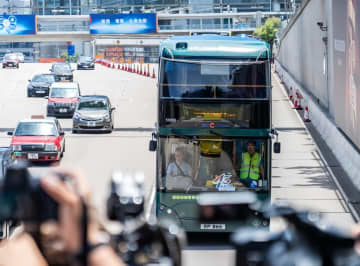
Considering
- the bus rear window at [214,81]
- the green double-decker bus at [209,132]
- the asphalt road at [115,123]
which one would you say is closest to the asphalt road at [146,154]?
the asphalt road at [115,123]

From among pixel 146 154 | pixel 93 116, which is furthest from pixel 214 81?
pixel 93 116

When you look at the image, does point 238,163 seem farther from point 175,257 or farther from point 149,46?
point 149,46

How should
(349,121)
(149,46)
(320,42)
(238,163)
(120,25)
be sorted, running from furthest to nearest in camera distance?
(149,46) < (120,25) < (320,42) < (349,121) < (238,163)

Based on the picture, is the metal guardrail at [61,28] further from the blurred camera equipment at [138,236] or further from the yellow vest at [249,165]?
the blurred camera equipment at [138,236]

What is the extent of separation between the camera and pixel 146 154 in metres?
30.3

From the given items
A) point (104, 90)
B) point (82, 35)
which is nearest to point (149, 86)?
point (104, 90)

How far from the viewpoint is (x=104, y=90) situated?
6556 cm

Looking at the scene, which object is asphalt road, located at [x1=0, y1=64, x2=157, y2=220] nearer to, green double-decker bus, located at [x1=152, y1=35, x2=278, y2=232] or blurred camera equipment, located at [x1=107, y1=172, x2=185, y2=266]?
blurred camera equipment, located at [x1=107, y1=172, x2=185, y2=266]

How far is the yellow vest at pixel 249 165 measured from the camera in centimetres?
1541

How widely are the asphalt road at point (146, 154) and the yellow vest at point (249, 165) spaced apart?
1360 millimetres

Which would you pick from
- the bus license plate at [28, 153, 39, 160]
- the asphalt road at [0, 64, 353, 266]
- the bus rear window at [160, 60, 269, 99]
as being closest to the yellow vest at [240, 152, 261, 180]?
the bus rear window at [160, 60, 269, 99]

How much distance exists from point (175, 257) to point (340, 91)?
2567 centimetres

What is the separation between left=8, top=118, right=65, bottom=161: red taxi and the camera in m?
27.4

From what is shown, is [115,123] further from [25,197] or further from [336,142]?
[25,197]
